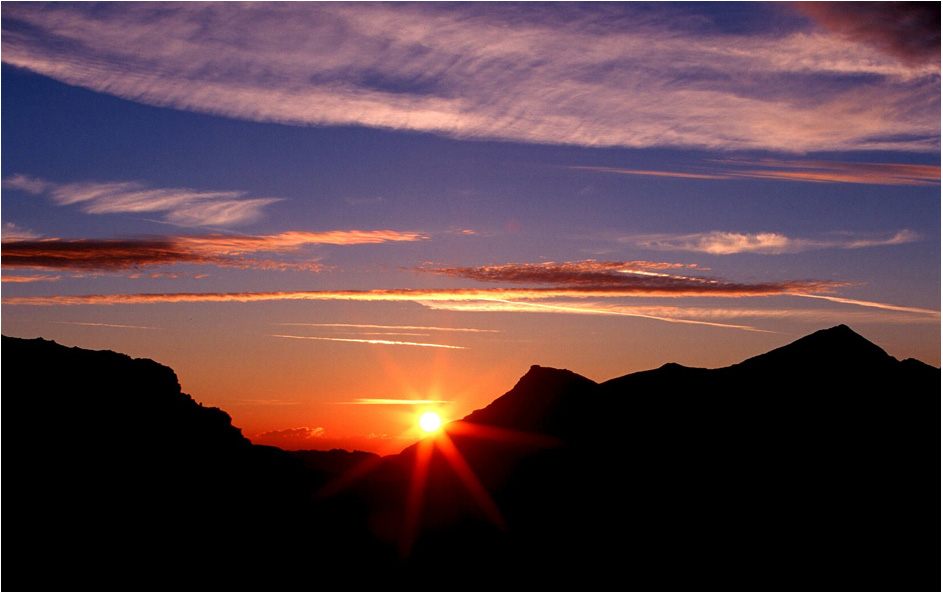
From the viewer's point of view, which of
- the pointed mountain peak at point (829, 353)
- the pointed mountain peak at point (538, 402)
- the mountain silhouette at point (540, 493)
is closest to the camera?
the mountain silhouette at point (540, 493)

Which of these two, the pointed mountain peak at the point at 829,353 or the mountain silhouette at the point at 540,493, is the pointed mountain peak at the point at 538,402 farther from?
the pointed mountain peak at the point at 829,353

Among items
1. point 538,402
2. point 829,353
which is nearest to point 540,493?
point 538,402

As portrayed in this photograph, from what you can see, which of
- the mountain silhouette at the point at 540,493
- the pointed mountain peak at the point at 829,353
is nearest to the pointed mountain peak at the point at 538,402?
the mountain silhouette at the point at 540,493

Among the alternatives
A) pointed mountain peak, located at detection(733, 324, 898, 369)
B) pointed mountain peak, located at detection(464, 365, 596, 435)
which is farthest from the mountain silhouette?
pointed mountain peak, located at detection(464, 365, 596, 435)

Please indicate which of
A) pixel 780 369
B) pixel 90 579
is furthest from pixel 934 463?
pixel 90 579

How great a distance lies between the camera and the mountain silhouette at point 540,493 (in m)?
86.2

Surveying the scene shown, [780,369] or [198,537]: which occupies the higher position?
[780,369]

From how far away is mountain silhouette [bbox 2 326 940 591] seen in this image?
86250 mm

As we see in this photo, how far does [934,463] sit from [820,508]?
580 inches

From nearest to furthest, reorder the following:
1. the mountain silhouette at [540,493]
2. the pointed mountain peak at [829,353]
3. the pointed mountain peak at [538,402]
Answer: the mountain silhouette at [540,493], the pointed mountain peak at [829,353], the pointed mountain peak at [538,402]

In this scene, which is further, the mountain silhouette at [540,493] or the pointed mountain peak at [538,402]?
the pointed mountain peak at [538,402]

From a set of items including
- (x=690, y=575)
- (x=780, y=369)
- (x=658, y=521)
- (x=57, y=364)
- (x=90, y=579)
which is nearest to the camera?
(x=90, y=579)

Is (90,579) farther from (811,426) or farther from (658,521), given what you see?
(811,426)

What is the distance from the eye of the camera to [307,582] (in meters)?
96.1
